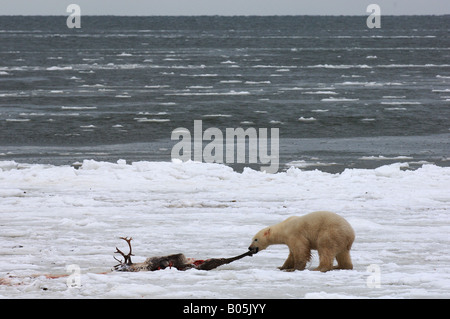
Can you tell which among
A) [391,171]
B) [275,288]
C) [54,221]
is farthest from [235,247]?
[391,171]

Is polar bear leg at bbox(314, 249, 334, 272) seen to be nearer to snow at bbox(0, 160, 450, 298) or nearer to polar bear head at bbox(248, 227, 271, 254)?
snow at bbox(0, 160, 450, 298)

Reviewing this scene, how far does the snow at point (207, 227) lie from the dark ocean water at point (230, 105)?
4.26m

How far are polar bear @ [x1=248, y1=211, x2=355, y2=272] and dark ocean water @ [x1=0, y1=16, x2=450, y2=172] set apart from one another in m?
9.65

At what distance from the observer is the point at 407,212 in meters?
11.6

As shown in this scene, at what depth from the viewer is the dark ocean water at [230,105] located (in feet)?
70.0

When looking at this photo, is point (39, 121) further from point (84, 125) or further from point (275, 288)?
point (275, 288)

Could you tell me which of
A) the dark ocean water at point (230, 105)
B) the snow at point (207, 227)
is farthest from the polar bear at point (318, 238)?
the dark ocean water at point (230, 105)

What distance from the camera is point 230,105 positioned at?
107 feet

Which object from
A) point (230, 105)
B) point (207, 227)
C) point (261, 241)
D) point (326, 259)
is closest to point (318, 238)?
point (326, 259)

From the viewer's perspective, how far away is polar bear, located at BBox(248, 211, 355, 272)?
784cm

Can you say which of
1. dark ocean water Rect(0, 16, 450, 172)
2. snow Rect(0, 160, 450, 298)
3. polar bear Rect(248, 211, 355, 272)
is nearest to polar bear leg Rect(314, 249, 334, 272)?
polar bear Rect(248, 211, 355, 272)

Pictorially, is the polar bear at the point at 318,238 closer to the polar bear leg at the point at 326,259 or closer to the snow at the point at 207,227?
the polar bear leg at the point at 326,259

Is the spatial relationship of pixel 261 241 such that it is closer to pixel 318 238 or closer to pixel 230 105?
pixel 318 238
